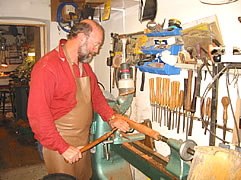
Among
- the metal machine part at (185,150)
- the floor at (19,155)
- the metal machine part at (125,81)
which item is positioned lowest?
the floor at (19,155)

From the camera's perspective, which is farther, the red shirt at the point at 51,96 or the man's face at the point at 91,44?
the man's face at the point at 91,44

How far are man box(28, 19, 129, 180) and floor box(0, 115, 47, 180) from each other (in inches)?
63.7

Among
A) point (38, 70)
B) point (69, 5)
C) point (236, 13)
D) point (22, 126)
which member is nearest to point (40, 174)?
point (22, 126)

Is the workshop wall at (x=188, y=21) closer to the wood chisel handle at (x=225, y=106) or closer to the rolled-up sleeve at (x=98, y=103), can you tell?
the wood chisel handle at (x=225, y=106)

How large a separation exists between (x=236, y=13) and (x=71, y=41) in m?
1.14

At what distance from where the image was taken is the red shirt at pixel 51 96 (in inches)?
58.4

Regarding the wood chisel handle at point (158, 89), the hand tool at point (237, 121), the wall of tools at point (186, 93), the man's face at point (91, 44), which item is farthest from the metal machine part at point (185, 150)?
the man's face at point (91, 44)

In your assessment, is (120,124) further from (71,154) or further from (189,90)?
(189,90)

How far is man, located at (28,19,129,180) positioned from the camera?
149 cm

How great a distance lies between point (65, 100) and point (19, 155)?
2.60 metres

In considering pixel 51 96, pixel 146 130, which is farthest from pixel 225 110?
pixel 51 96

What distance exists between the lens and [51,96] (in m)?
1.57

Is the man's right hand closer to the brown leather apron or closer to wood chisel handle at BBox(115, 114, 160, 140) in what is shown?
the brown leather apron

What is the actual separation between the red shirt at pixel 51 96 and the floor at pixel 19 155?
1.85m
